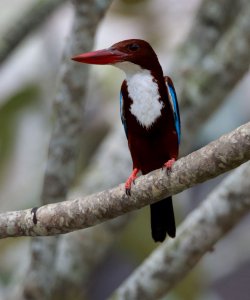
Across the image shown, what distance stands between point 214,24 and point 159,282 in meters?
2.28

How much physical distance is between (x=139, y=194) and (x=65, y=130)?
1.53 meters

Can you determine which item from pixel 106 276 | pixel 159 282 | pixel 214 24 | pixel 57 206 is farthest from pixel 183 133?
pixel 106 276

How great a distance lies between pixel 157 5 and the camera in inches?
308

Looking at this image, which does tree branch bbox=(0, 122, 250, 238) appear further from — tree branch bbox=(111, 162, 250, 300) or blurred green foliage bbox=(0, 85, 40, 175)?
blurred green foliage bbox=(0, 85, 40, 175)

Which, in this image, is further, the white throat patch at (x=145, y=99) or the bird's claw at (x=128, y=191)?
the white throat patch at (x=145, y=99)

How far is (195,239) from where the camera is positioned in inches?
183

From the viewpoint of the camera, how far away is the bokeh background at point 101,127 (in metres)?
6.55

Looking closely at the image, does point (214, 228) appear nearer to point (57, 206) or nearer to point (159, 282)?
point (159, 282)

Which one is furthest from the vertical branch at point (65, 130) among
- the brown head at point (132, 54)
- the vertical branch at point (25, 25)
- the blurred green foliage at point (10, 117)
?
the blurred green foliage at point (10, 117)

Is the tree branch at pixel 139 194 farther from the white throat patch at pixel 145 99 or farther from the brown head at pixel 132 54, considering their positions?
the brown head at pixel 132 54

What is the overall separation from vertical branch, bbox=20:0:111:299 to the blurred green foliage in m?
2.12

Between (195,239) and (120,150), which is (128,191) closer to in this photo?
(195,239)

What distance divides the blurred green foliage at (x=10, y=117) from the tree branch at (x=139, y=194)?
3330 mm

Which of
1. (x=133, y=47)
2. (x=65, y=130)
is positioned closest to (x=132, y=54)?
(x=133, y=47)
